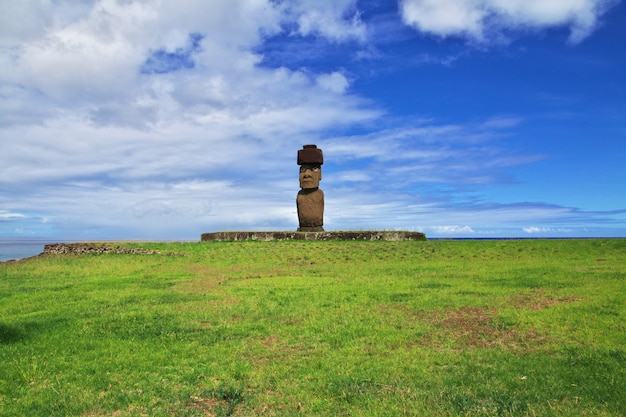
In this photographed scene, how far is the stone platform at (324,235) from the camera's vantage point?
2981 cm

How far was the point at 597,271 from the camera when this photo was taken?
1639 centimetres

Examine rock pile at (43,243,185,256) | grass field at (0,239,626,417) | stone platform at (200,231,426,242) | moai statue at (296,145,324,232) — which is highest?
moai statue at (296,145,324,232)

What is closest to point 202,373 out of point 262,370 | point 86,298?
point 262,370

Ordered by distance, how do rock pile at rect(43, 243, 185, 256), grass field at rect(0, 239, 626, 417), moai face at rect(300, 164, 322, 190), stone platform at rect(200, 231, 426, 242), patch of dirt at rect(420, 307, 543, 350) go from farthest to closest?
moai face at rect(300, 164, 322, 190) < stone platform at rect(200, 231, 426, 242) < rock pile at rect(43, 243, 185, 256) < patch of dirt at rect(420, 307, 543, 350) < grass field at rect(0, 239, 626, 417)

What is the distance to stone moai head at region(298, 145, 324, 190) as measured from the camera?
3306 centimetres

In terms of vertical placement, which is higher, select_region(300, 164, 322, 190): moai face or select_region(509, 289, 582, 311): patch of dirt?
select_region(300, 164, 322, 190): moai face

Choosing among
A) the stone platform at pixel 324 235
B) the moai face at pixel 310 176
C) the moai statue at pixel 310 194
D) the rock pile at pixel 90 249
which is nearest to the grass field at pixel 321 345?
the rock pile at pixel 90 249

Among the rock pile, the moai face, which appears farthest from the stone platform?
the rock pile

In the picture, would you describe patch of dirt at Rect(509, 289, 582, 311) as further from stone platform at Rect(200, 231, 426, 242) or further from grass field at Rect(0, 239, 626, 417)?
stone platform at Rect(200, 231, 426, 242)

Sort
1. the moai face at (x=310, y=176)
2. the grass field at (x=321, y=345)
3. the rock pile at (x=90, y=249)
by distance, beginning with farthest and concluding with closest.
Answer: the moai face at (x=310, y=176) < the rock pile at (x=90, y=249) < the grass field at (x=321, y=345)

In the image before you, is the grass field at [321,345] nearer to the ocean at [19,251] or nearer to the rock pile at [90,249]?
the rock pile at [90,249]

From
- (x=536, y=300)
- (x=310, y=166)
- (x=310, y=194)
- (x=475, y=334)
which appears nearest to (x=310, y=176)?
(x=310, y=166)

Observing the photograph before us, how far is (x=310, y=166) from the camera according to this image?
110 ft

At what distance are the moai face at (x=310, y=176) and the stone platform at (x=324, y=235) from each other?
4.02 metres
